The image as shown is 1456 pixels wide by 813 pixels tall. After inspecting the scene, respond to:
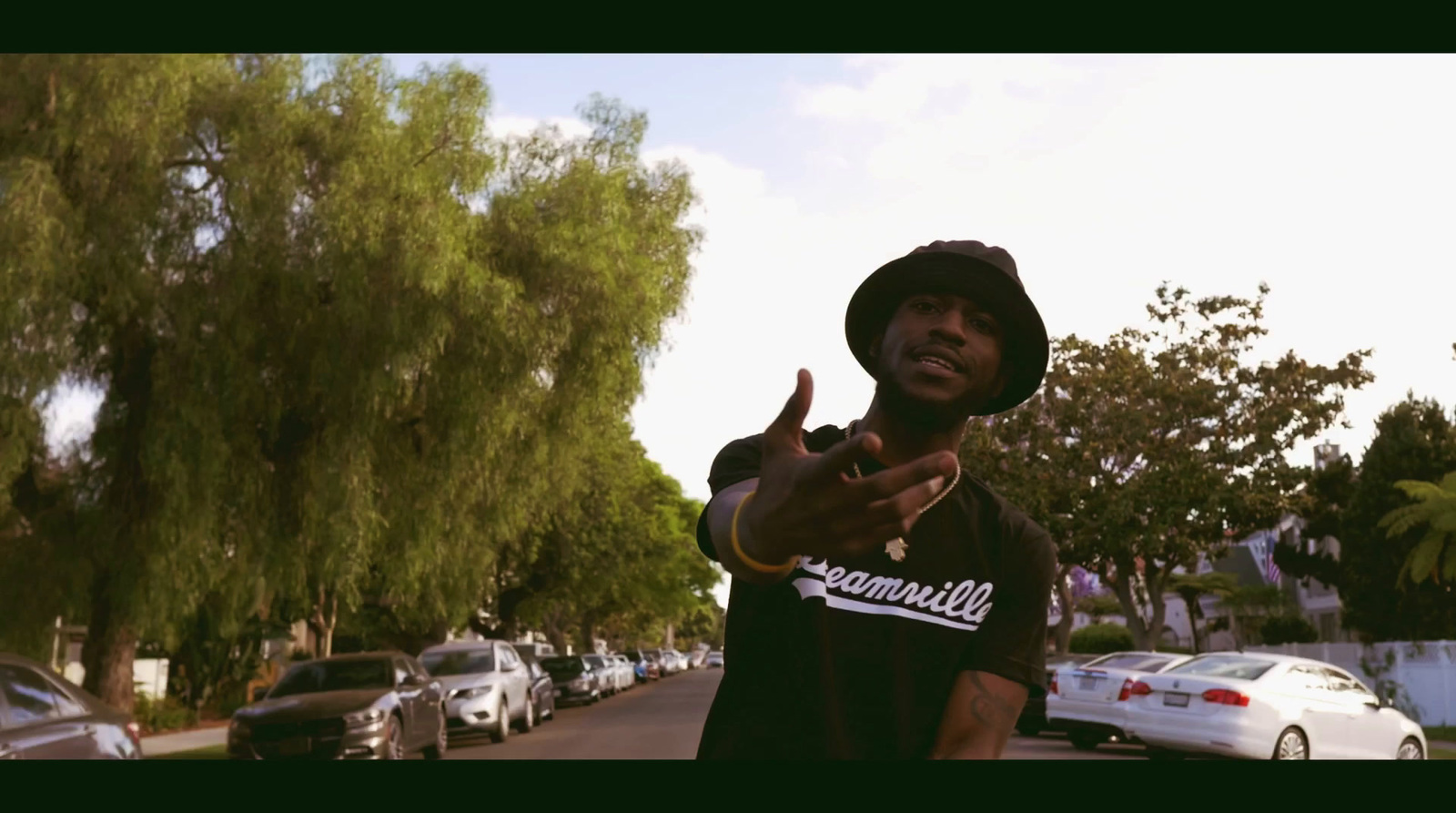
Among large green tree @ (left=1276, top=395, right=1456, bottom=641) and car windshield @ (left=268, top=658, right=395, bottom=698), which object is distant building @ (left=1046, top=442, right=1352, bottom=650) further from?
car windshield @ (left=268, top=658, right=395, bottom=698)

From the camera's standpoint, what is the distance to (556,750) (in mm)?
19047

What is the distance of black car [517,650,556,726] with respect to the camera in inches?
1005

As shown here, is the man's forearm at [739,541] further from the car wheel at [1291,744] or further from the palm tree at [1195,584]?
the palm tree at [1195,584]

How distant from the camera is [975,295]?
2.40 meters

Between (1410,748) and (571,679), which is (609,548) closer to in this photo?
(571,679)

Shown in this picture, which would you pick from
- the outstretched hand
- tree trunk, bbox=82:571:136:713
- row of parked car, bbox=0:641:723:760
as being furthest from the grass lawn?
the outstretched hand

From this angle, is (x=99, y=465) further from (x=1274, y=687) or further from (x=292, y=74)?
(x=1274, y=687)

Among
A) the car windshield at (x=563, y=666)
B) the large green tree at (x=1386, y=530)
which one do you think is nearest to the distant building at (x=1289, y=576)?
the large green tree at (x=1386, y=530)

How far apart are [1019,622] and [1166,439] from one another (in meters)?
28.4

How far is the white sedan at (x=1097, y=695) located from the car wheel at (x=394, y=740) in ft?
27.0

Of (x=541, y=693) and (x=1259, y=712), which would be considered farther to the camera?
(x=541, y=693)

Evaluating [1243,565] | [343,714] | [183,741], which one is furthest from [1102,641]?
[343,714]

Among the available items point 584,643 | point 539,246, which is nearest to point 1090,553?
point 539,246
